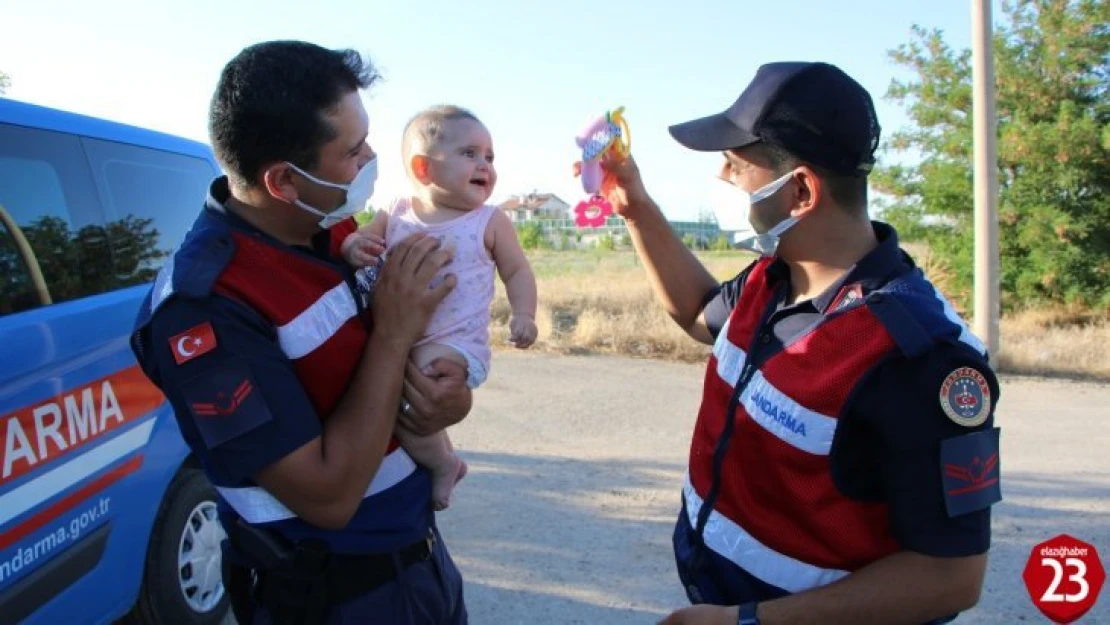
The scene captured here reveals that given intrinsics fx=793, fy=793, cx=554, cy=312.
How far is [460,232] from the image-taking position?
2.22 metres

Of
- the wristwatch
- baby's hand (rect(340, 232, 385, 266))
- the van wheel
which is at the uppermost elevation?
baby's hand (rect(340, 232, 385, 266))

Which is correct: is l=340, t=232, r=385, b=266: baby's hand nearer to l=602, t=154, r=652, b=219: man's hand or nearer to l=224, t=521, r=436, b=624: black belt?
l=224, t=521, r=436, b=624: black belt

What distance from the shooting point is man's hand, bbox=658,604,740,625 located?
1594 millimetres

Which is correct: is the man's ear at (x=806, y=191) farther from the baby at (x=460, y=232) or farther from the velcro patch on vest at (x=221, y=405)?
the velcro patch on vest at (x=221, y=405)

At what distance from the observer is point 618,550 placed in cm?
436

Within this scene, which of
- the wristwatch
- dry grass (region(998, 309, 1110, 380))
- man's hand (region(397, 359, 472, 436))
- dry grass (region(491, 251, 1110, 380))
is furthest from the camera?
dry grass (region(491, 251, 1110, 380))

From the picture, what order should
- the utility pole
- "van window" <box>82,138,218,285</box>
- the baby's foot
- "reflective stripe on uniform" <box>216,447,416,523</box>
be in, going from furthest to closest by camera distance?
the utility pole
"van window" <box>82,138,218,285</box>
the baby's foot
"reflective stripe on uniform" <box>216,447,416,523</box>

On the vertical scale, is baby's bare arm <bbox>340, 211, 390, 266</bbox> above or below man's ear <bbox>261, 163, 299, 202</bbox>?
below

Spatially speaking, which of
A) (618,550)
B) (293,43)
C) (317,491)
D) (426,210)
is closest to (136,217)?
(426,210)

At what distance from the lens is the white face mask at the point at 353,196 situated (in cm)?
175

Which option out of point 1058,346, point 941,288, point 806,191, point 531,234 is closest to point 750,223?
point 806,191

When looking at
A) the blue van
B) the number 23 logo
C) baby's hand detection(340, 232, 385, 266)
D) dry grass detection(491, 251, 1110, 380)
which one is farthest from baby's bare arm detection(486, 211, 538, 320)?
dry grass detection(491, 251, 1110, 380)

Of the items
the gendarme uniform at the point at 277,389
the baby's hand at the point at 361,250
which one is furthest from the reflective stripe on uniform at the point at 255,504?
the baby's hand at the point at 361,250

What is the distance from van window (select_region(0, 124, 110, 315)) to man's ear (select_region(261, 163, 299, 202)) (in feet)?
4.61
